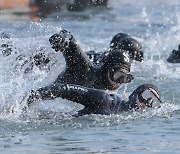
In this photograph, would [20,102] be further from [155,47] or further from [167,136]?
[155,47]

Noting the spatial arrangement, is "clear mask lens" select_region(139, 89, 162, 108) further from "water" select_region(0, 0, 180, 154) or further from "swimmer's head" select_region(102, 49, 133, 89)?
"swimmer's head" select_region(102, 49, 133, 89)

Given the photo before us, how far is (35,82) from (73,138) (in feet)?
10.2

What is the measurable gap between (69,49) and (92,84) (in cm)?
69

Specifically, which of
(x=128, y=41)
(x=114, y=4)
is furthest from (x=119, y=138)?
(x=114, y=4)

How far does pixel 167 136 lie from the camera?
12.9 m

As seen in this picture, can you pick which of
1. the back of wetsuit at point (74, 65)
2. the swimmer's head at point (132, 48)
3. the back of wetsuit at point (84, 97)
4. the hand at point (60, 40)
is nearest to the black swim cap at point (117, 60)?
the back of wetsuit at point (74, 65)

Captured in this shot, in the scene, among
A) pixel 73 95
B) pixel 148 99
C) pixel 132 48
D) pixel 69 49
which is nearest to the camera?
pixel 73 95

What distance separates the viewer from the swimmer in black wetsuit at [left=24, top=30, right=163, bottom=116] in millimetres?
13570

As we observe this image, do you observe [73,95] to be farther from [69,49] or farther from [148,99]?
[148,99]

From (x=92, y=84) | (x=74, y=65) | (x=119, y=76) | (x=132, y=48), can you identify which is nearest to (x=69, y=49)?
(x=74, y=65)

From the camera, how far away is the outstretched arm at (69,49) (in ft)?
46.1

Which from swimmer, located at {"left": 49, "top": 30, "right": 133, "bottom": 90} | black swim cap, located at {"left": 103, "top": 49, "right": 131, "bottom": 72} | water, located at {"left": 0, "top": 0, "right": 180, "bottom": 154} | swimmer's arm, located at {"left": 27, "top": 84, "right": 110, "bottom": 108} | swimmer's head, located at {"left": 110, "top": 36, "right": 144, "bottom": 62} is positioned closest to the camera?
water, located at {"left": 0, "top": 0, "right": 180, "bottom": 154}

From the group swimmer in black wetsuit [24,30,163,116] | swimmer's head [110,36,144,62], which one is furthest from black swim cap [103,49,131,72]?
swimmer's head [110,36,144,62]

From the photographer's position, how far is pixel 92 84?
48.5 feet
